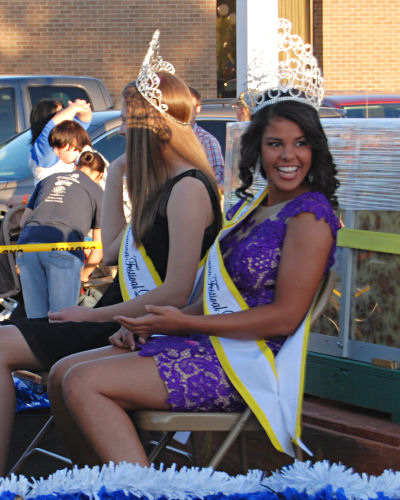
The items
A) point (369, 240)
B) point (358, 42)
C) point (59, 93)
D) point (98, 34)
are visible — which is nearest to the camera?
point (369, 240)

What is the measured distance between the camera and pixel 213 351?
2664 mm

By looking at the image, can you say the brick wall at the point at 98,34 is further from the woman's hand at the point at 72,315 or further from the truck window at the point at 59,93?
the woman's hand at the point at 72,315

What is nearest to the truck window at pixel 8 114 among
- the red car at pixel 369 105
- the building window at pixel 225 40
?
the red car at pixel 369 105

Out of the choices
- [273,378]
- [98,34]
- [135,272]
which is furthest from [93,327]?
[98,34]

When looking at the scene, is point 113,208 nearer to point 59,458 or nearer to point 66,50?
point 59,458

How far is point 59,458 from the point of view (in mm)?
3379

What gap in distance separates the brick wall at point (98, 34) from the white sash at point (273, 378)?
1367 cm

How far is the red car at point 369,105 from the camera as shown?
8.72 m

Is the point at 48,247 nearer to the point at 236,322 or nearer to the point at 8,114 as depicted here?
the point at 236,322

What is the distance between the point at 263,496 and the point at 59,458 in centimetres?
157

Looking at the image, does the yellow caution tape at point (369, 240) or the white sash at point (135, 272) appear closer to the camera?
the white sash at point (135, 272)

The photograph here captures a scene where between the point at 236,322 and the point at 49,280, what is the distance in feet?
10.5

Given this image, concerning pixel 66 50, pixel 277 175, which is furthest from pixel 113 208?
pixel 66 50

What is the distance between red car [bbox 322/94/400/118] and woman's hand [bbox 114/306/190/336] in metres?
6.35
